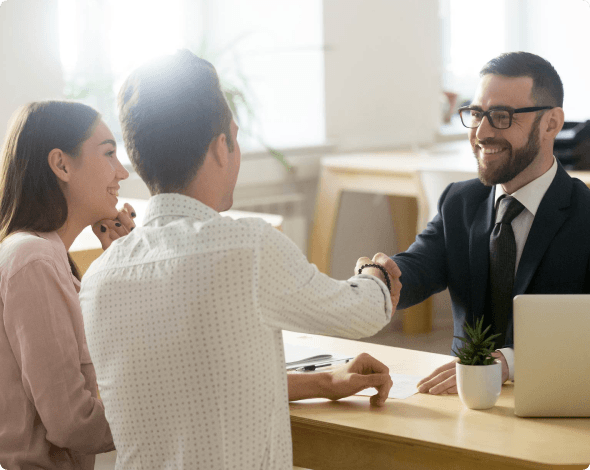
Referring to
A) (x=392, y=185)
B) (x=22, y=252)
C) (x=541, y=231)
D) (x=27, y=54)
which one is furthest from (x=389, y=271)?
(x=392, y=185)

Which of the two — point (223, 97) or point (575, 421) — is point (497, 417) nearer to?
point (575, 421)

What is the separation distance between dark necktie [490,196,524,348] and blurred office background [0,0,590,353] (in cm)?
216

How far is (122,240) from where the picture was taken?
1272mm

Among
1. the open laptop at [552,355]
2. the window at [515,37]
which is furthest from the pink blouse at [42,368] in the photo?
the window at [515,37]

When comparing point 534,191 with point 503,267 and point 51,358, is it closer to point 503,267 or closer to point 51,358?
Result: point 503,267

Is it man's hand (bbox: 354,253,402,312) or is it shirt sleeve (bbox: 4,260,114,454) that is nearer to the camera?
shirt sleeve (bbox: 4,260,114,454)

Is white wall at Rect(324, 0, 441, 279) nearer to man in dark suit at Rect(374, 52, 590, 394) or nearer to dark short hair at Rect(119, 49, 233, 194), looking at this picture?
man in dark suit at Rect(374, 52, 590, 394)

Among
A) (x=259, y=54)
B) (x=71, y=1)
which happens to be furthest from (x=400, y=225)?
(x=71, y=1)

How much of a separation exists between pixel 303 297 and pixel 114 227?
2.82 ft

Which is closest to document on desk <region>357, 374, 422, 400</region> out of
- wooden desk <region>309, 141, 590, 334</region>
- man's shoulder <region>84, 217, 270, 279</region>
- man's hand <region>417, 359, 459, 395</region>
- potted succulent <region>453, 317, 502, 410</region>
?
man's hand <region>417, 359, 459, 395</region>

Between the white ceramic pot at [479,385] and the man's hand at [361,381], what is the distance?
0.44 ft

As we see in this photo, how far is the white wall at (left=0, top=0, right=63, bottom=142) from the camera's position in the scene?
338 centimetres

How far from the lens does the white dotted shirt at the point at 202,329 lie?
3.79 feet

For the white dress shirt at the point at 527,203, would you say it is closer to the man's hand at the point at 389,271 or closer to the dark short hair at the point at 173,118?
the man's hand at the point at 389,271
